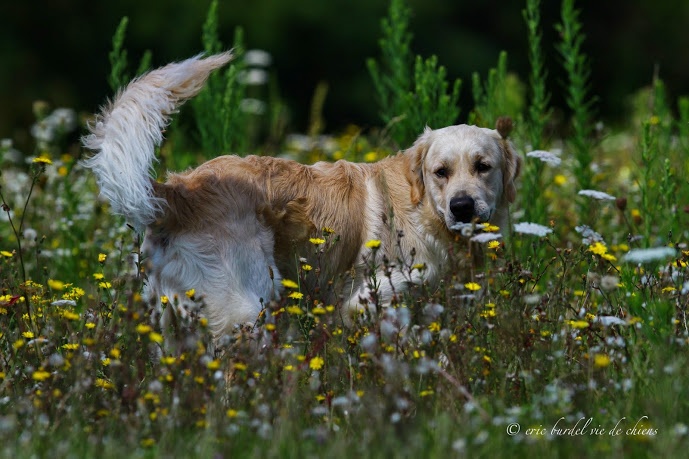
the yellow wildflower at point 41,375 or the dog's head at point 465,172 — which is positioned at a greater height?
the dog's head at point 465,172

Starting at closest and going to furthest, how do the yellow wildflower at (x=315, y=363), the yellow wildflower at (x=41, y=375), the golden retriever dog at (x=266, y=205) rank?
the yellow wildflower at (x=41, y=375)
the yellow wildflower at (x=315, y=363)
the golden retriever dog at (x=266, y=205)

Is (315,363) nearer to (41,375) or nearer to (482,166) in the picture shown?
(41,375)

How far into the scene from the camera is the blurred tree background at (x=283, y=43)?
17312 millimetres

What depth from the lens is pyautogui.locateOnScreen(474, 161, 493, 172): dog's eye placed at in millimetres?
4871

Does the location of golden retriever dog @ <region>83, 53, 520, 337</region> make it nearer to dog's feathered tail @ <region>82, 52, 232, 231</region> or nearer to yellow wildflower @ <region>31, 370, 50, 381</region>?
dog's feathered tail @ <region>82, 52, 232, 231</region>

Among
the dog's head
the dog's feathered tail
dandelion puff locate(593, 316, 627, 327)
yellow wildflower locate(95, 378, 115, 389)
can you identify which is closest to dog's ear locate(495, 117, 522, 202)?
the dog's head

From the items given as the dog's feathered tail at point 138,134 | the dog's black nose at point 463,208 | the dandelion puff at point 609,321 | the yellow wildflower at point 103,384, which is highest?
the dog's feathered tail at point 138,134

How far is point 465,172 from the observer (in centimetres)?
486

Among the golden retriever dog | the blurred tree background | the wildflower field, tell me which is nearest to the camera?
the wildflower field

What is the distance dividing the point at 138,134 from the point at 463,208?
1556mm

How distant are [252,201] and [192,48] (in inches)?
539

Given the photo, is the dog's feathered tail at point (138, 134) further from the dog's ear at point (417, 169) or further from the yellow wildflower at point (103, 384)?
the dog's ear at point (417, 169)

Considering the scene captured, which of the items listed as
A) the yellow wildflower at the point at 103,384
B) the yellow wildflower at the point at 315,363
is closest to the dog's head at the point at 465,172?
the yellow wildflower at the point at 315,363

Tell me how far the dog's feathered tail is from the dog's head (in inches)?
46.8
